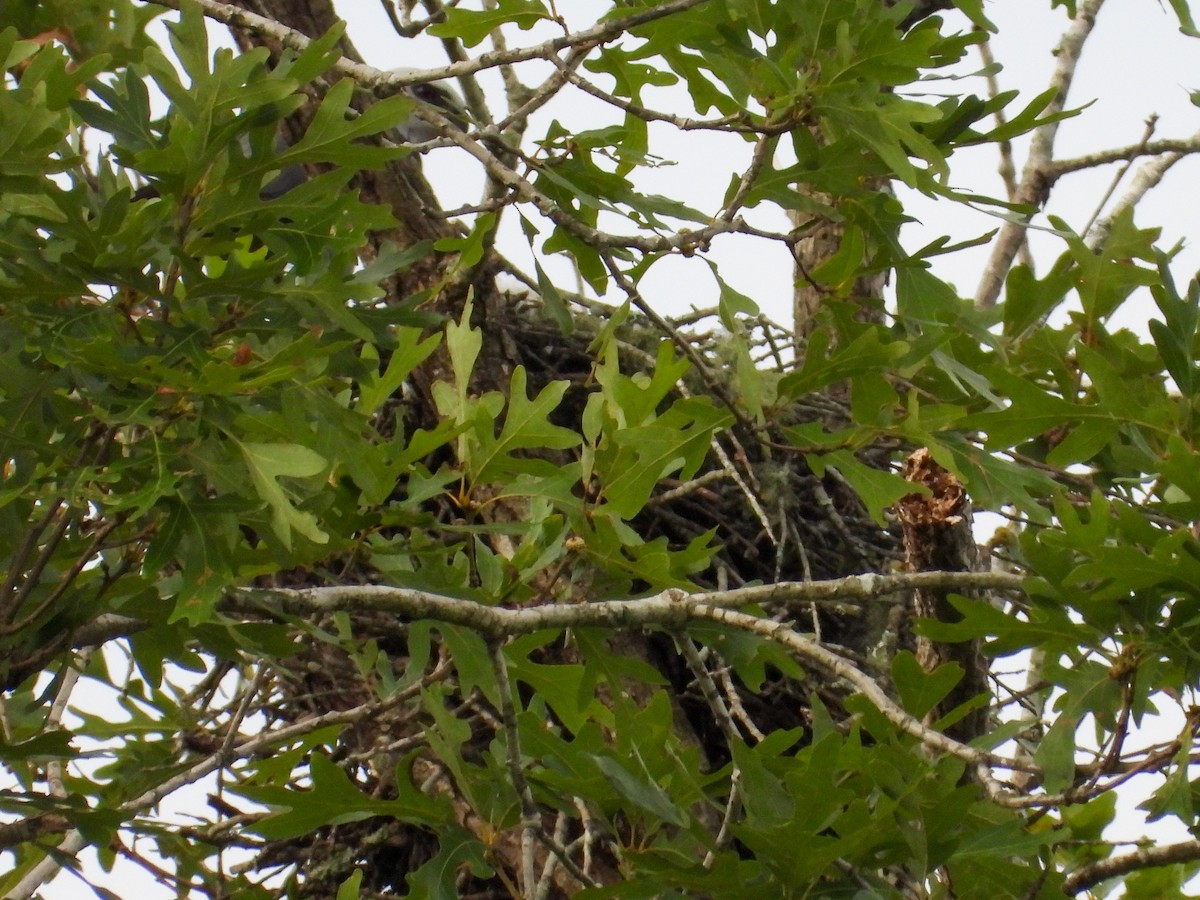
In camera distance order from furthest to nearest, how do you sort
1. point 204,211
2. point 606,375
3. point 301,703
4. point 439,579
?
point 301,703
point 606,375
point 439,579
point 204,211

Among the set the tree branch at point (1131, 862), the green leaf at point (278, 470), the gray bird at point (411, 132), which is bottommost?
the tree branch at point (1131, 862)

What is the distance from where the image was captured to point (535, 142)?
1.50 meters

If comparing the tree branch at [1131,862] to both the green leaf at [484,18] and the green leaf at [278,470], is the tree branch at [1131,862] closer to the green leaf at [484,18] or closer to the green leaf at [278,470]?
the green leaf at [278,470]

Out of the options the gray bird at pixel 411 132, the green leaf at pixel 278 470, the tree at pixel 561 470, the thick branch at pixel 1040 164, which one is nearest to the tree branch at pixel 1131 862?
the tree at pixel 561 470

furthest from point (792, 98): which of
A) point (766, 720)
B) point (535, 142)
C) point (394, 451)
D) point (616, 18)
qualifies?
point (766, 720)

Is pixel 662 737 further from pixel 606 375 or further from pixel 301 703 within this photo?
pixel 301 703

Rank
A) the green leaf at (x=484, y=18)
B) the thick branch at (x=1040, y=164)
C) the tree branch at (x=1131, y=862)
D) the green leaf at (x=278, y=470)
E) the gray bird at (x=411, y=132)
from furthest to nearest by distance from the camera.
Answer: the thick branch at (x=1040, y=164), the gray bird at (x=411, y=132), the green leaf at (x=484, y=18), the tree branch at (x=1131, y=862), the green leaf at (x=278, y=470)

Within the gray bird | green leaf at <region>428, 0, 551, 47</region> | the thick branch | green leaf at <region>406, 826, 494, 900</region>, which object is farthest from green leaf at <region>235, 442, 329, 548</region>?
the thick branch

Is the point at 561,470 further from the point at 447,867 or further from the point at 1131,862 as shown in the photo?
the point at 1131,862

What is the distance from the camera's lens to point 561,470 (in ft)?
4.79

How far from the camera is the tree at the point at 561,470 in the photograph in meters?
1.06

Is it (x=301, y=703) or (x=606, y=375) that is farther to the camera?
(x=301, y=703)

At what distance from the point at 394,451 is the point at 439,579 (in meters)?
0.15

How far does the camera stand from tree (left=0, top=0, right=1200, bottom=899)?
1.06 metres
